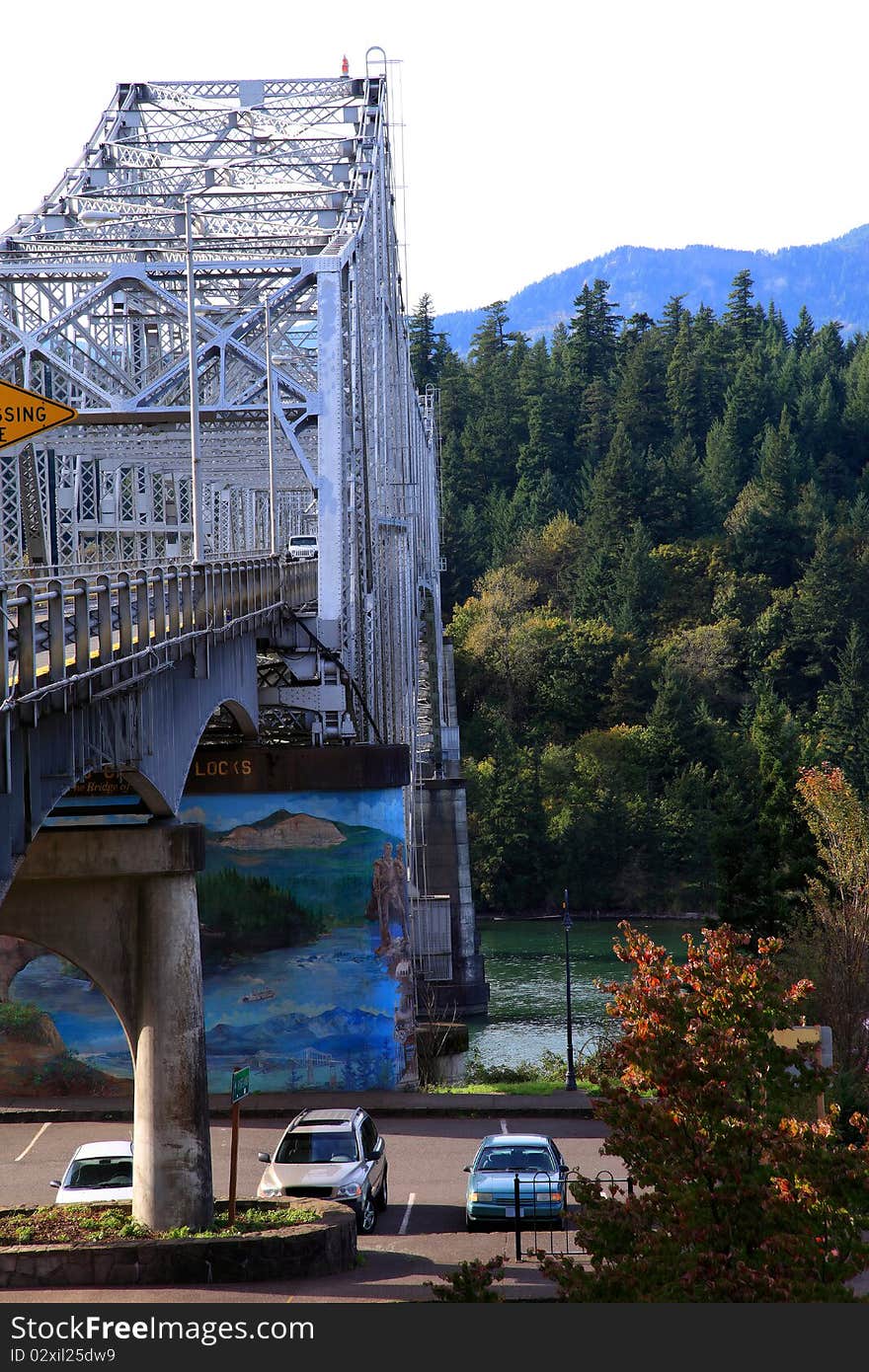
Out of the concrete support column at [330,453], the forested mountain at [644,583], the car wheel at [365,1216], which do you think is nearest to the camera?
the car wheel at [365,1216]

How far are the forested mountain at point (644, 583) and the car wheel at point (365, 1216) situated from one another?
110 ft

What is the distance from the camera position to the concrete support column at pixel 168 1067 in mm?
20156

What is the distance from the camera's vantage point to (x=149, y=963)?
66.7ft

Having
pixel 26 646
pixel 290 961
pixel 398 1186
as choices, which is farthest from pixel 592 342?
pixel 26 646

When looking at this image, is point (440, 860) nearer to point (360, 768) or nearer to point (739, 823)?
point (739, 823)

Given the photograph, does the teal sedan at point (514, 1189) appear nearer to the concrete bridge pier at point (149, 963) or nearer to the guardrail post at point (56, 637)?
the concrete bridge pier at point (149, 963)

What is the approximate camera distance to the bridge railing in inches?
547

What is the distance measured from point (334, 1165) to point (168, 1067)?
9.57 ft

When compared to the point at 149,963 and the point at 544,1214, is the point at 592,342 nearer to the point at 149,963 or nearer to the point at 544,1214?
the point at 544,1214

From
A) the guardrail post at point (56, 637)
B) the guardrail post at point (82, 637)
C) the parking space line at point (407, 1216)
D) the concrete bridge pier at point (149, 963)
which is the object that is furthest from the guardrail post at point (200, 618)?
the parking space line at point (407, 1216)

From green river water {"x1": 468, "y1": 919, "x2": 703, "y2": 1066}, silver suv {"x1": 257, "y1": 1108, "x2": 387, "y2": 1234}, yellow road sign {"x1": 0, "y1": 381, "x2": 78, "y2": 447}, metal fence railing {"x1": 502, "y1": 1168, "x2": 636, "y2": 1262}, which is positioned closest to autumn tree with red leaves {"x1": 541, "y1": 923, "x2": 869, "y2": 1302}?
metal fence railing {"x1": 502, "y1": 1168, "x2": 636, "y2": 1262}

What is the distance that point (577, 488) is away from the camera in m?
137

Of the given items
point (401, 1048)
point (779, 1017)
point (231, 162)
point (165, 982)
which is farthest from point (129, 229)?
point (779, 1017)

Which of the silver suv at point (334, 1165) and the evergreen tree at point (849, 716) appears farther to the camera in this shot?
the evergreen tree at point (849, 716)
